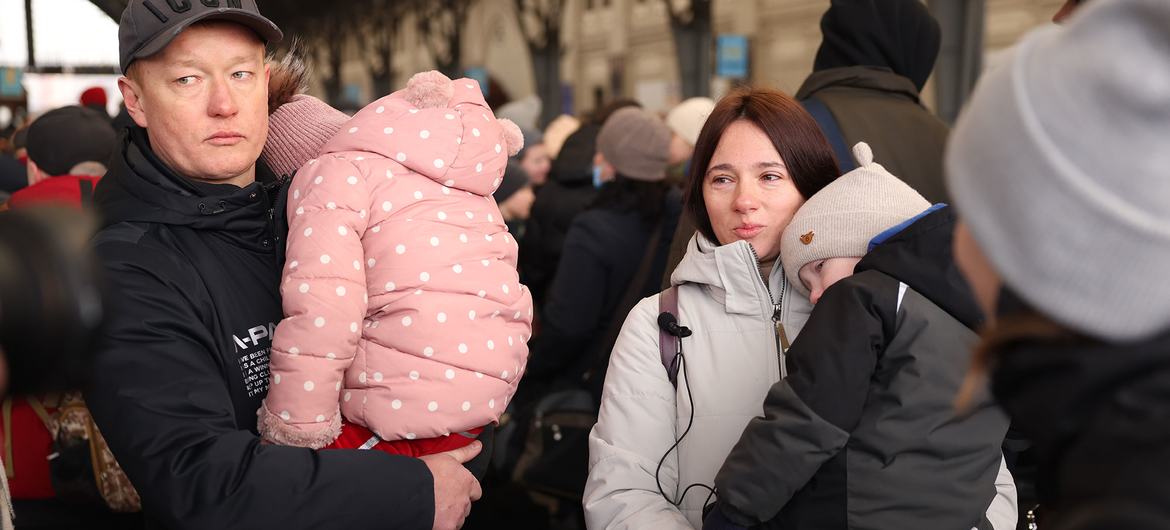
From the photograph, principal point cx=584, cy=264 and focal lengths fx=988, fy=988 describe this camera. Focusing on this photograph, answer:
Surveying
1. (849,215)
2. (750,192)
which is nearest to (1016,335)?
(849,215)

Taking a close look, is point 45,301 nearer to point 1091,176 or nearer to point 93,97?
point 1091,176

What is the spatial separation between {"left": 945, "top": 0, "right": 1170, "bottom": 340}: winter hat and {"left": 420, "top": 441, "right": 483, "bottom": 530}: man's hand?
1.25 meters

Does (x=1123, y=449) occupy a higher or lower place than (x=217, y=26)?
lower

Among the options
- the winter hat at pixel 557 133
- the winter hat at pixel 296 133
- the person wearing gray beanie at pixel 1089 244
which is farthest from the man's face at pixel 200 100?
the winter hat at pixel 557 133

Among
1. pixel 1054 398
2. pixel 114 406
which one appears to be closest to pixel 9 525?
pixel 114 406

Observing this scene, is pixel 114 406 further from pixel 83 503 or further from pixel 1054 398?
pixel 1054 398

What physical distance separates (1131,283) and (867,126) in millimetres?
2330

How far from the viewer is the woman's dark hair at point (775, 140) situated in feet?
8.48

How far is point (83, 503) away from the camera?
2664mm

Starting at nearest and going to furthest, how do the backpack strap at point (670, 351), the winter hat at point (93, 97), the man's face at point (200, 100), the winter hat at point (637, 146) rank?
the man's face at point (200, 100) → the backpack strap at point (670, 351) → the winter hat at point (637, 146) → the winter hat at point (93, 97)

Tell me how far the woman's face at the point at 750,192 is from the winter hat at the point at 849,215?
0.78 feet

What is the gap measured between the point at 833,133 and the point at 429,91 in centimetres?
152

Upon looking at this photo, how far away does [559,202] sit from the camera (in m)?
5.38

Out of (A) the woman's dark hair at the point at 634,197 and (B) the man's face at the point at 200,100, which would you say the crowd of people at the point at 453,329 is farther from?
(A) the woman's dark hair at the point at 634,197
